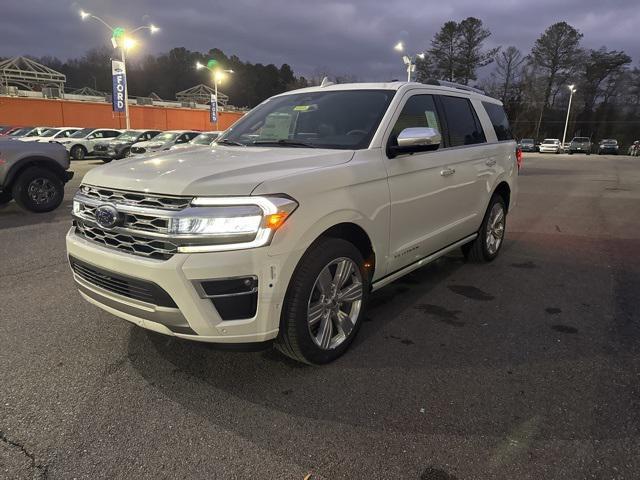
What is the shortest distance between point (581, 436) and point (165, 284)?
2.37 meters

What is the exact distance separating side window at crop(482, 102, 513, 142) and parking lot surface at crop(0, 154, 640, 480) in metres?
2.03

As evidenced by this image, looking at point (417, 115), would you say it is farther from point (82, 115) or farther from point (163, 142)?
point (82, 115)

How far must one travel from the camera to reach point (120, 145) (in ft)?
77.8

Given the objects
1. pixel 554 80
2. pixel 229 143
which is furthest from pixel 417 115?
pixel 554 80

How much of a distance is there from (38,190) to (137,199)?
735 centimetres

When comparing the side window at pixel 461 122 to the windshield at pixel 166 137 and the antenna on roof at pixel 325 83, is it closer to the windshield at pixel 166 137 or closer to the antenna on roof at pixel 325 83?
the antenna on roof at pixel 325 83

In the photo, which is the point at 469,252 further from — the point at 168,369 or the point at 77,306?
the point at 77,306

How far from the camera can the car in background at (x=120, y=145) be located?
77.2ft

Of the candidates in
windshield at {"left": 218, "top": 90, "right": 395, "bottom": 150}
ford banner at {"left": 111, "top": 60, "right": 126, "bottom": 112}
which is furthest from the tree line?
windshield at {"left": 218, "top": 90, "right": 395, "bottom": 150}

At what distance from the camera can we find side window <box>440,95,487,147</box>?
4559mm

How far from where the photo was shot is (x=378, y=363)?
3.27m

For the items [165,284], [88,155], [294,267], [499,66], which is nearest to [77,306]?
[165,284]

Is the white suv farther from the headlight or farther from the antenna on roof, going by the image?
the antenna on roof

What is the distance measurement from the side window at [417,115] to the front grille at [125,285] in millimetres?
2023
